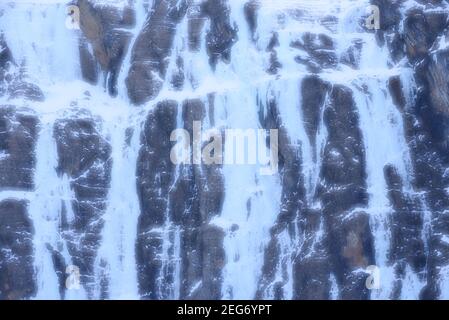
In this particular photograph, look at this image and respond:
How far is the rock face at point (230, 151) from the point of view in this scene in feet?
Answer: 58.4

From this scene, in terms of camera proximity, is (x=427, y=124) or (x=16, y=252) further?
(x=427, y=124)

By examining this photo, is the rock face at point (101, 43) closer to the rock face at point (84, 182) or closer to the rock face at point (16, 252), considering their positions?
the rock face at point (84, 182)

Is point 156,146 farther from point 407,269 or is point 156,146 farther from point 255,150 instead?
point 407,269

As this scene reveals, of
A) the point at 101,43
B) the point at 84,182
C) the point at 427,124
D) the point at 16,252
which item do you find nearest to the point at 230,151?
the point at 84,182

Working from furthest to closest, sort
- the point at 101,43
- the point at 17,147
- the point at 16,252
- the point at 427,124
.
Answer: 1. the point at 101,43
2. the point at 427,124
3. the point at 17,147
4. the point at 16,252

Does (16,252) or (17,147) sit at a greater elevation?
(17,147)

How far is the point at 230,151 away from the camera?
17.8 m

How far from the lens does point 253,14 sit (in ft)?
61.4

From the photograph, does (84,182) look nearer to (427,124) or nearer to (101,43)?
(101,43)

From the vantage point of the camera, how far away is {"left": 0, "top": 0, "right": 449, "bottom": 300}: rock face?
1781 cm

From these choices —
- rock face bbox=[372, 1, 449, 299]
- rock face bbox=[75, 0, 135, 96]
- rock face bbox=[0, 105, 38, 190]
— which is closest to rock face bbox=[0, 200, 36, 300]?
rock face bbox=[0, 105, 38, 190]

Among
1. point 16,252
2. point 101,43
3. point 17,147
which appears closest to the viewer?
point 16,252

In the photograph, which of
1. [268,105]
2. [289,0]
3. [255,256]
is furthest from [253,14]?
[255,256]

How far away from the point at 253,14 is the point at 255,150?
11.9ft
